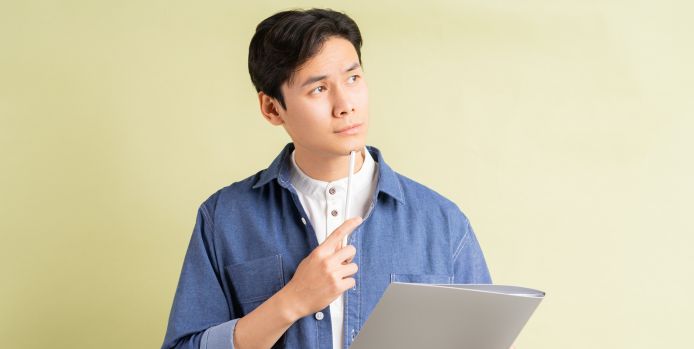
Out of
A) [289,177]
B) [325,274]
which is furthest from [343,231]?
[289,177]

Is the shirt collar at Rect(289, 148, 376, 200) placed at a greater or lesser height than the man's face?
lesser

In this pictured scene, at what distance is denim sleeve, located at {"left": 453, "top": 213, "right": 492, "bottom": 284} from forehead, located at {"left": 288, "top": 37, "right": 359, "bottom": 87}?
0.42m

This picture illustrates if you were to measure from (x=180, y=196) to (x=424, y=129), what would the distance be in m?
0.68

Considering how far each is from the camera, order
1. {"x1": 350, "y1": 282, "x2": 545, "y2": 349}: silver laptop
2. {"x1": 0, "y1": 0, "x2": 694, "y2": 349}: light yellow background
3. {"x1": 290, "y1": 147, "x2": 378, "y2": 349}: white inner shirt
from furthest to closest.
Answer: {"x1": 0, "y1": 0, "x2": 694, "y2": 349}: light yellow background
{"x1": 290, "y1": 147, "x2": 378, "y2": 349}: white inner shirt
{"x1": 350, "y1": 282, "x2": 545, "y2": 349}: silver laptop

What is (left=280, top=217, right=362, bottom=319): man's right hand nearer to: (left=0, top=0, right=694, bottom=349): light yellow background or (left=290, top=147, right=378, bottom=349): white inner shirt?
(left=290, top=147, right=378, bottom=349): white inner shirt

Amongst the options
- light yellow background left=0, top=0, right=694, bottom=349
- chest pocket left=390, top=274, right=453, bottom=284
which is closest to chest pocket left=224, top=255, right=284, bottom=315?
chest pocket left=390, top=274, right=453, bottom=284

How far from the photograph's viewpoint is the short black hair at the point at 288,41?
176 centimetres

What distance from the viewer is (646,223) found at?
2498 mm

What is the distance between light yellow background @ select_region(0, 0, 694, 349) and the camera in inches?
94.8

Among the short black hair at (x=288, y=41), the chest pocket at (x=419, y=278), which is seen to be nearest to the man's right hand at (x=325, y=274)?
the chest pocket at (x=419, y=278)

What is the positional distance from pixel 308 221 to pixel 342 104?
0.26m

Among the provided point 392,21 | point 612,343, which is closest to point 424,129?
point 392,21

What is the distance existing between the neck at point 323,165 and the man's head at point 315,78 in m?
0.02

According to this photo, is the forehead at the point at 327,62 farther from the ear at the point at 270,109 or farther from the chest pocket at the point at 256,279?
the chest pocket at the point at 256,279
